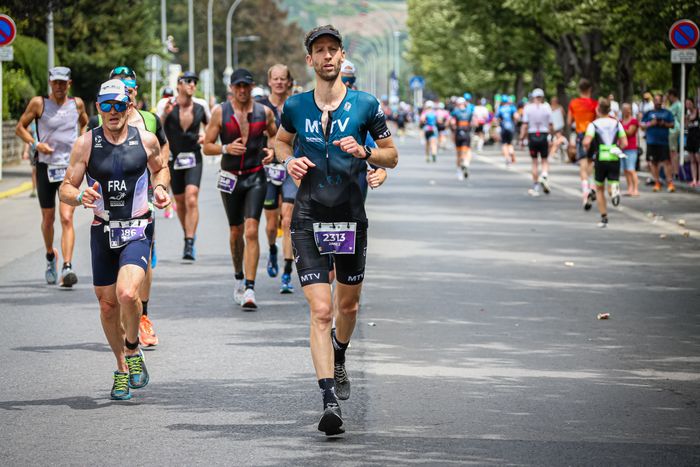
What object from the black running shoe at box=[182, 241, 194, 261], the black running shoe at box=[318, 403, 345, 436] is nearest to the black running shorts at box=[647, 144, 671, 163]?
the black running shoe at box=[182, 241, 194, 261]

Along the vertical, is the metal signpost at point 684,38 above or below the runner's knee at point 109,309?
above

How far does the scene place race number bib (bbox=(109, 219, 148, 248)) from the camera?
807 centimetres

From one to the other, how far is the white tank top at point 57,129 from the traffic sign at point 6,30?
600 inches

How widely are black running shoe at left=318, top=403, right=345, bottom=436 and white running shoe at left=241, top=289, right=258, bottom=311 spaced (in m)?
4.71

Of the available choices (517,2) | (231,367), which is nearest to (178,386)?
(231,367)

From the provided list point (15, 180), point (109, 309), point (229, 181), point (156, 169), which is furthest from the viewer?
point (15, 180)

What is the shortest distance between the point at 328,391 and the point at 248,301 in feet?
15.1

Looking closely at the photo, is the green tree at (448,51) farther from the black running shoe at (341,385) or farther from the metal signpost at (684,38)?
the black running shoe at (341,385)

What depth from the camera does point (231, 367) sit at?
9000 mm

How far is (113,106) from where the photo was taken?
8.00 meters

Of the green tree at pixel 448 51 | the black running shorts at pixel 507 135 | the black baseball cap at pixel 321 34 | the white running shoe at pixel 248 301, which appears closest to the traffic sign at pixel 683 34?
the black running shorts at pixel 507 135

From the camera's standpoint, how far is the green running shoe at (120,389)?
7.95 meters

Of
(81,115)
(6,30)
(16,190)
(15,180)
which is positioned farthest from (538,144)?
(81,115)

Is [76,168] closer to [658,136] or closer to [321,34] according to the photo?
[321,34]
